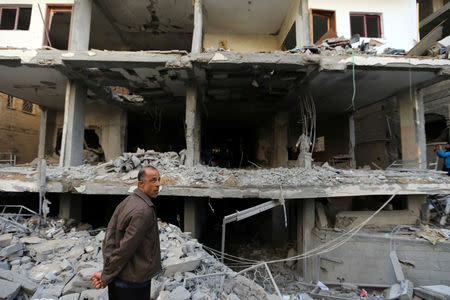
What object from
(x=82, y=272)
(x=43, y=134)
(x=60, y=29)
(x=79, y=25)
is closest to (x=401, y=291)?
(x=82, y=272)

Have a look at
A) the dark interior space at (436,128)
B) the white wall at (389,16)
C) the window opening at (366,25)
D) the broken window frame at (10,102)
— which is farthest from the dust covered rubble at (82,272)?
the dark interior space at (436,128)

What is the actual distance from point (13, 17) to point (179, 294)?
37.4ft

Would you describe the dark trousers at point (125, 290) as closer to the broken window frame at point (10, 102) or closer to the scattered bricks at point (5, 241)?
the scattered bricks at point (5, 241)

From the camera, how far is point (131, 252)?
187 cm

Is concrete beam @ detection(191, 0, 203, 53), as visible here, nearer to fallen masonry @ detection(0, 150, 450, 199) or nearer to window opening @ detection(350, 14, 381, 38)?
fallen masonry @ detection(0, 150, 450, 199)

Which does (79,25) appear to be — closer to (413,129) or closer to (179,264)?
(179,264)

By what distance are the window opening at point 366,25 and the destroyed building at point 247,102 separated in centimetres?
5

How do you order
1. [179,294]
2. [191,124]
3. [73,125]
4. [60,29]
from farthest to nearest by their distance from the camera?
[60,29] < [73,125] < [191,124] < [179,294]

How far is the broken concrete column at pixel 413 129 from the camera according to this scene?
26.4 ft

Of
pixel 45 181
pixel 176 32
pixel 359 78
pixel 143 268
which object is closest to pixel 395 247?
pixel 359 78

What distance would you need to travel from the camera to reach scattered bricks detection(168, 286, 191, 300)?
2830 mm

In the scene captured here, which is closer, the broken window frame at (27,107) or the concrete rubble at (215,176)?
the concrete rubble at (215,176)

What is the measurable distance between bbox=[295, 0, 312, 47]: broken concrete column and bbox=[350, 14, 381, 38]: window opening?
1957 mm

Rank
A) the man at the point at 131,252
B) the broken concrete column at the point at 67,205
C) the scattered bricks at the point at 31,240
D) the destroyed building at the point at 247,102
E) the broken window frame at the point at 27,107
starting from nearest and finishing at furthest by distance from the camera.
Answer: the man at the point at 131,252 < the scattered bricks at the point at 31,240 < the destroyed building at the point at 247,102 < the broken concrete column at the point at 67,205 < the broken window frame at the point at 27,107
